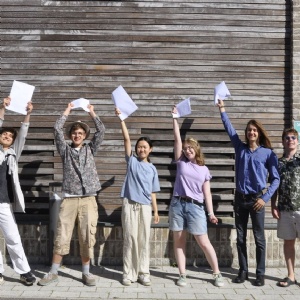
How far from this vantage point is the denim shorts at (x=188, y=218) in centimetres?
589

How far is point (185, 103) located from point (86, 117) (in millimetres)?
1585

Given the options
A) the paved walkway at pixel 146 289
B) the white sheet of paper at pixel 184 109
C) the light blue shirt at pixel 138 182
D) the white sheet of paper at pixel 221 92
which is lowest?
the paved walkway at pixel 146 289

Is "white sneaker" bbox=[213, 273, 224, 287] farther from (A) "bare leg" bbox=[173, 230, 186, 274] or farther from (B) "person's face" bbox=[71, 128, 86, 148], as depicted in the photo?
(B) "person's face" bbox=[71, 128, 86, 148]

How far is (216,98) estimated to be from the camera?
21.2 feet

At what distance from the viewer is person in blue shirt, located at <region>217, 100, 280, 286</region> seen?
5.91 metres

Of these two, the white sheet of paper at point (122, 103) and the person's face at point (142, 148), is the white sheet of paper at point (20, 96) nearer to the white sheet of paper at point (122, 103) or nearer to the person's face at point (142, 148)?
the white sheet of paper at point (122, 103)

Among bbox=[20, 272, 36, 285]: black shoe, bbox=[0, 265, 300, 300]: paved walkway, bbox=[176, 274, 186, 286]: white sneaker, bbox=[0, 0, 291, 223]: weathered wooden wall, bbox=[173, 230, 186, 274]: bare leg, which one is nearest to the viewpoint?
bbox=[0, 265, 300, 300]: paved walkway

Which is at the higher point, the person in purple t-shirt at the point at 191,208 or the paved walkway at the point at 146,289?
the person in purple t-shirt at the point at 191,208

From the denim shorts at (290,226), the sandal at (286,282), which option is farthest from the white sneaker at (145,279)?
the denim shorts at (290,226)

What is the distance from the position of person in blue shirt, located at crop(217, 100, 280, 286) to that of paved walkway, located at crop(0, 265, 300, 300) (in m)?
0.28

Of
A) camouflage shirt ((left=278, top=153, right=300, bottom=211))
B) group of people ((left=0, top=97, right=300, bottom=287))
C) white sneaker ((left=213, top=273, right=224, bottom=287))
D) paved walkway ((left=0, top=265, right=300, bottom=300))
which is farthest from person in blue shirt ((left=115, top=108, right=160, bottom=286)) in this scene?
camouflage shirt ((left=278, top=153, right=300, bottom=211))

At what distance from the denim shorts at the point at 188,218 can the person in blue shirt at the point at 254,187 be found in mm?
499

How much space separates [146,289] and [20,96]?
2734 millimetres

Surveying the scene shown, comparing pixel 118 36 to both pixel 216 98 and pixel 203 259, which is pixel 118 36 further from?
pixel 203 259
